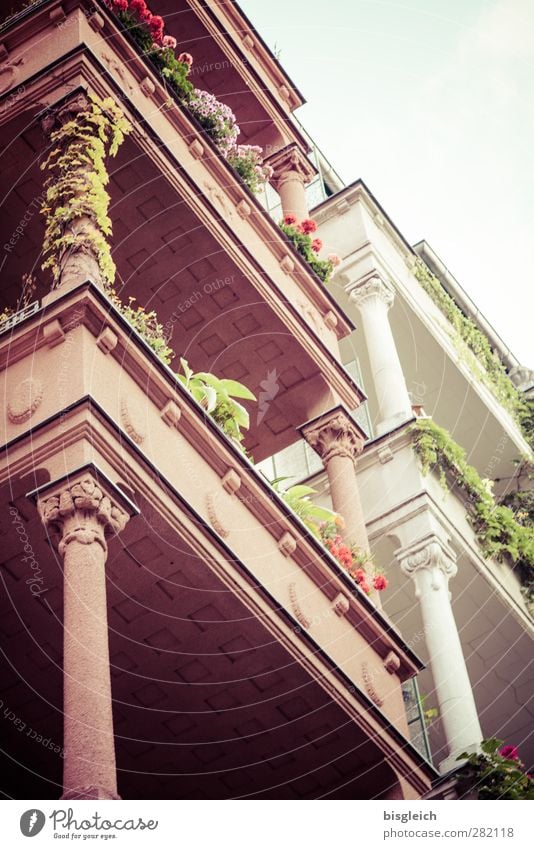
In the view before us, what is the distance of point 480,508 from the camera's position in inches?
814

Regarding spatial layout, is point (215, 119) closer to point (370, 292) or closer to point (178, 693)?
point (370, 292)

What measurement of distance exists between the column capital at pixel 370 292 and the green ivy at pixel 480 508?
9.66 feet

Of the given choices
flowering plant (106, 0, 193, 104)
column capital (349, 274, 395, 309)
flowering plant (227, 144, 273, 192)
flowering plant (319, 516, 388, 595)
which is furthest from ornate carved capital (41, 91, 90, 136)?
column capital (349, 274, 395, 309)

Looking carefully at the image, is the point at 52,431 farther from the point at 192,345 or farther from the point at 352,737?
the point at 192,345

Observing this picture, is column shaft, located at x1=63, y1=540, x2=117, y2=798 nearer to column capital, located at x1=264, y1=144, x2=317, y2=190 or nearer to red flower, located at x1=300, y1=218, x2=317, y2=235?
red flower, located at x1=300, y1=218, x2=317, y2=235

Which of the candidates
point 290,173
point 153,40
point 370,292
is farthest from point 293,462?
point 153,40

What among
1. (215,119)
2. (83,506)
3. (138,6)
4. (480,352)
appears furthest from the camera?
(480,352)

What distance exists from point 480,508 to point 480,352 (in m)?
5.69

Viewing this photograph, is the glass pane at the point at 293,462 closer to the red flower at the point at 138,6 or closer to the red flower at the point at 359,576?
the red flower at the point at 359,576

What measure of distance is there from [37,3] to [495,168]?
17.8 feet

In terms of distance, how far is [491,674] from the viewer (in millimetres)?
21484

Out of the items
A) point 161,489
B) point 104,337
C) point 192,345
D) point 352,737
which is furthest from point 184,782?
point 192,345
